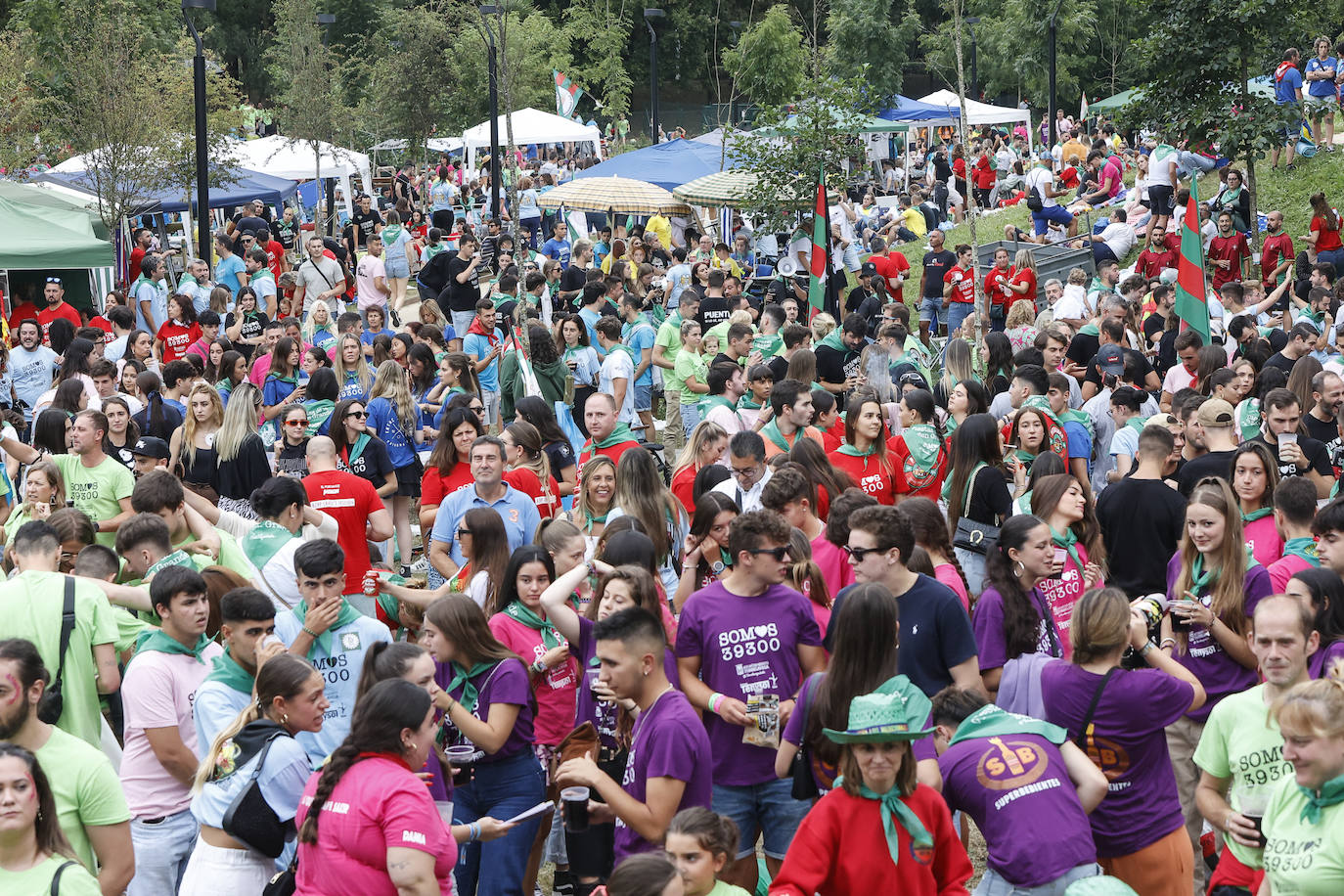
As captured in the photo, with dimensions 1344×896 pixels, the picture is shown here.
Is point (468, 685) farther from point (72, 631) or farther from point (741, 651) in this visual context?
point (72, 631)

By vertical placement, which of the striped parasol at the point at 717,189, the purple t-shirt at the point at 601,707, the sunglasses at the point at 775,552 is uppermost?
the striped parasol at the point at 717,189

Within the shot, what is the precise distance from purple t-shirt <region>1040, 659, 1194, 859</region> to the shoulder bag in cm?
236

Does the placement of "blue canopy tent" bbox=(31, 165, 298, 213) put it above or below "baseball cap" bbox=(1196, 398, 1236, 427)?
above

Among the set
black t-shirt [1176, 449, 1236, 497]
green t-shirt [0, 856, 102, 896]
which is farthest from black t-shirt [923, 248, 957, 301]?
green t-shirt [0, 856, 102, 896]

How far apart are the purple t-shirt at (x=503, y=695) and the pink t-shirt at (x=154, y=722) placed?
0.91 meters

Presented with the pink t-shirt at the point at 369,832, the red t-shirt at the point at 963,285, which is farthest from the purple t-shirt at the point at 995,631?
the red t-shirt at the point at 963,285

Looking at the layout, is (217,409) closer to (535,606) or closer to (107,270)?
(535,606)

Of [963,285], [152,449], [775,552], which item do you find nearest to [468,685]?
[775,552]

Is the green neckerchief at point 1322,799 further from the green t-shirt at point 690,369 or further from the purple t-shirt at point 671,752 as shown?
the green t-shirt at point 690,369

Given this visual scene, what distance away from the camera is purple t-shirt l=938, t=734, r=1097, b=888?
421 centimetres

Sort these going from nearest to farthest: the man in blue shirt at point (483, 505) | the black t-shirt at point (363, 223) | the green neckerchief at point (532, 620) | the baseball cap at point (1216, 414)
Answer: the green neckerchief at point (532, 620) < the man in blue shirt at point (483, 505) < the baseball cap at point (1216, 414) < the black t-shirt at point (363, 223)

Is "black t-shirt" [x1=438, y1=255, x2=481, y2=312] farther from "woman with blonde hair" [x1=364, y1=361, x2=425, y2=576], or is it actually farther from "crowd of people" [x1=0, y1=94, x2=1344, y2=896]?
"crowd of people" [x1=0, y1=94, x2=1344, y2=896]

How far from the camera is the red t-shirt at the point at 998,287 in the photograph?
51.9ft

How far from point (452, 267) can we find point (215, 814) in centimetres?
1341
